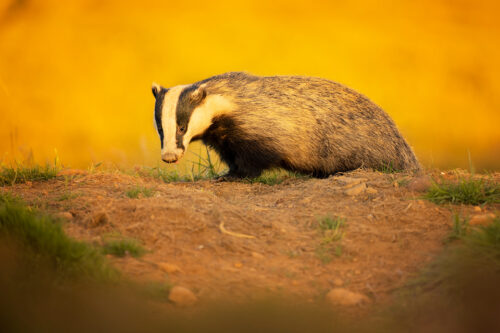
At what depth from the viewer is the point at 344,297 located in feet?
7.91

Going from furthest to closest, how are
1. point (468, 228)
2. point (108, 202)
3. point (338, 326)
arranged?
point (108, 202), point (468, 228), point (338, 326)

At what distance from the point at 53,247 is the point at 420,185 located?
8.60 ft

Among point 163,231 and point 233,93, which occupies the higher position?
point 233,93

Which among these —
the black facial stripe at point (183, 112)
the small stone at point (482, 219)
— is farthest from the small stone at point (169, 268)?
the black facial stripe at point (183, 112)

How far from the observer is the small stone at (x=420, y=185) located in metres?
3.69

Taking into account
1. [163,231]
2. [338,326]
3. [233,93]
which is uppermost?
[233,93]

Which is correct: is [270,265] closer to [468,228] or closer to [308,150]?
[468,228]

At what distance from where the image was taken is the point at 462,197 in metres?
3.49

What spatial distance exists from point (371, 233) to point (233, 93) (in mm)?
2799

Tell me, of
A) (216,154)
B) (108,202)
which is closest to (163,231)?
(108,202)

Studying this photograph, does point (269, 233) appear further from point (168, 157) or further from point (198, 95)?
point (198, 95)

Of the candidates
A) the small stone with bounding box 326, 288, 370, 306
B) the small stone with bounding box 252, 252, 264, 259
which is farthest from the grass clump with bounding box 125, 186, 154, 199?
the small stone with bounding box 326, 288, 370, 306

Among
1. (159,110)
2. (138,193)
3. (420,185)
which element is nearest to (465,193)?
(420,185)

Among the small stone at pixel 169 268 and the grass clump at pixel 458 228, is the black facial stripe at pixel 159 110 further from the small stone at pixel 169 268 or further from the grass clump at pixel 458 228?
the grass clump at pixel 458 228
